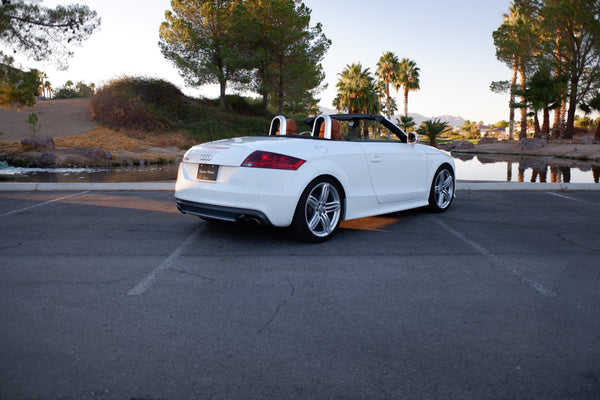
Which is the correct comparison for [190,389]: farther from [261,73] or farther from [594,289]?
[261,73]

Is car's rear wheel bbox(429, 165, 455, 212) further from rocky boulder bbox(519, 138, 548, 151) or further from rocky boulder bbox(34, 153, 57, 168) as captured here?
rocky boulder bbox(519, 138, 548, 151)

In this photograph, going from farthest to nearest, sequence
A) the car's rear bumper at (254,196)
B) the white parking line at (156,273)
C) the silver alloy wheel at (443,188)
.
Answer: the silver alloy wheel at (443,188) < the car's rear bumper at (254,196) < the white parking line at (156,273)

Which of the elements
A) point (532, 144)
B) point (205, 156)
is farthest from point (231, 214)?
point (532, 144)

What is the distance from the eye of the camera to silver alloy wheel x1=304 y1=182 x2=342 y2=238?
515 cm

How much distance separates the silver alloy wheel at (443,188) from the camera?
7.20m

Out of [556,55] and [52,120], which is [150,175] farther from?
[556,55]

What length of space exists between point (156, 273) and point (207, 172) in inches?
54.8

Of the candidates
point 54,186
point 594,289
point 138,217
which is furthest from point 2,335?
point 54,186

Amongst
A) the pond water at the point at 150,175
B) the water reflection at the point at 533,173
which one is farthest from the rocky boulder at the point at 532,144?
the pond water at the point at 150,175

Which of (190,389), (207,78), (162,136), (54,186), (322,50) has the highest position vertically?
(322,50)

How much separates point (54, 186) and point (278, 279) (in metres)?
7.50

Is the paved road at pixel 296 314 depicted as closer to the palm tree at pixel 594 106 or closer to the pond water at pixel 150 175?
the pond water at pixel 150 175

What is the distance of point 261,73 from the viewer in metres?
43.3

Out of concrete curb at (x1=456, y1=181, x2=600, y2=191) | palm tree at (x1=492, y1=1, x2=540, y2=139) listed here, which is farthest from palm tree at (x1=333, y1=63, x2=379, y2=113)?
concrete curb at (x1=456, y1=181, x2=600, y2=191)
